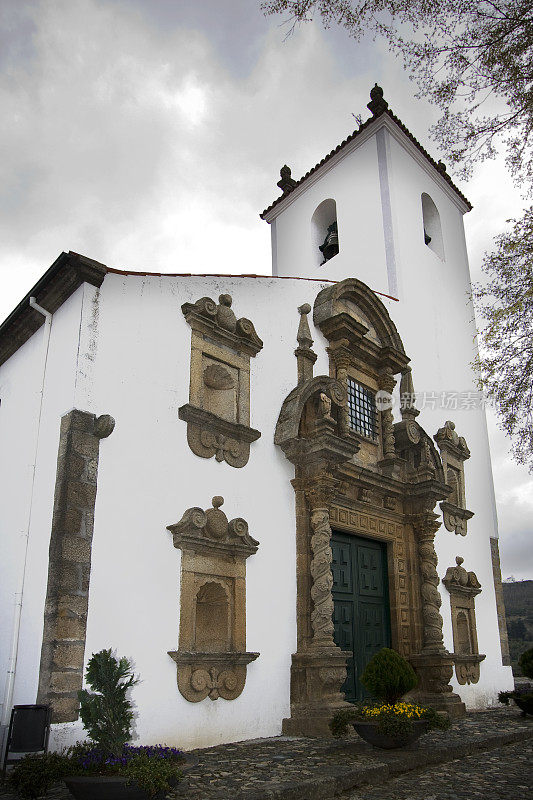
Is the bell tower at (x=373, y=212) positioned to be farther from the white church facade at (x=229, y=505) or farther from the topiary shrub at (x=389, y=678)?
the topiary shrub at (x=389, y=678)

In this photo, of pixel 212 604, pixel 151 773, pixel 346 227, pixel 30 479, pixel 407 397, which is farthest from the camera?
pixel 346 227

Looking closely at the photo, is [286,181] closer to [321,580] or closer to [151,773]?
[321,580]

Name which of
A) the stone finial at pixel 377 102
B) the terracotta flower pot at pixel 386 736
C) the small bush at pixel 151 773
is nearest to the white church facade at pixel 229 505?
the terracotta flower pot at pixel 386 736

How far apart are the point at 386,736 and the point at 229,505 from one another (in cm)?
287

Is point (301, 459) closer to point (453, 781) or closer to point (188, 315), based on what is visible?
point (188, 315)

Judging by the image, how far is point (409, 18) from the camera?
544 centimetres

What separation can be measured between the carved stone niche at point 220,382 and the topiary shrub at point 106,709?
2.91 metres

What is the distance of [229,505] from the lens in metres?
7.98

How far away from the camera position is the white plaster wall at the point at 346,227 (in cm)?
1334

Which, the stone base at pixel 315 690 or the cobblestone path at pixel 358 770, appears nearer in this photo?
the cobblestone path at pixel 358 770

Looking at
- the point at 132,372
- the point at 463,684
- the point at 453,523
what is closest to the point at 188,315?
the point at 132,372

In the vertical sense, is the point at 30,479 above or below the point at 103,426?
below

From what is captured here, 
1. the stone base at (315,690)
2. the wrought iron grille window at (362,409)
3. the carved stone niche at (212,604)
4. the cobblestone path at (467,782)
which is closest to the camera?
the cobblestone path at (467,782)

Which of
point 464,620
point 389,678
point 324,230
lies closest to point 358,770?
point 389,678
